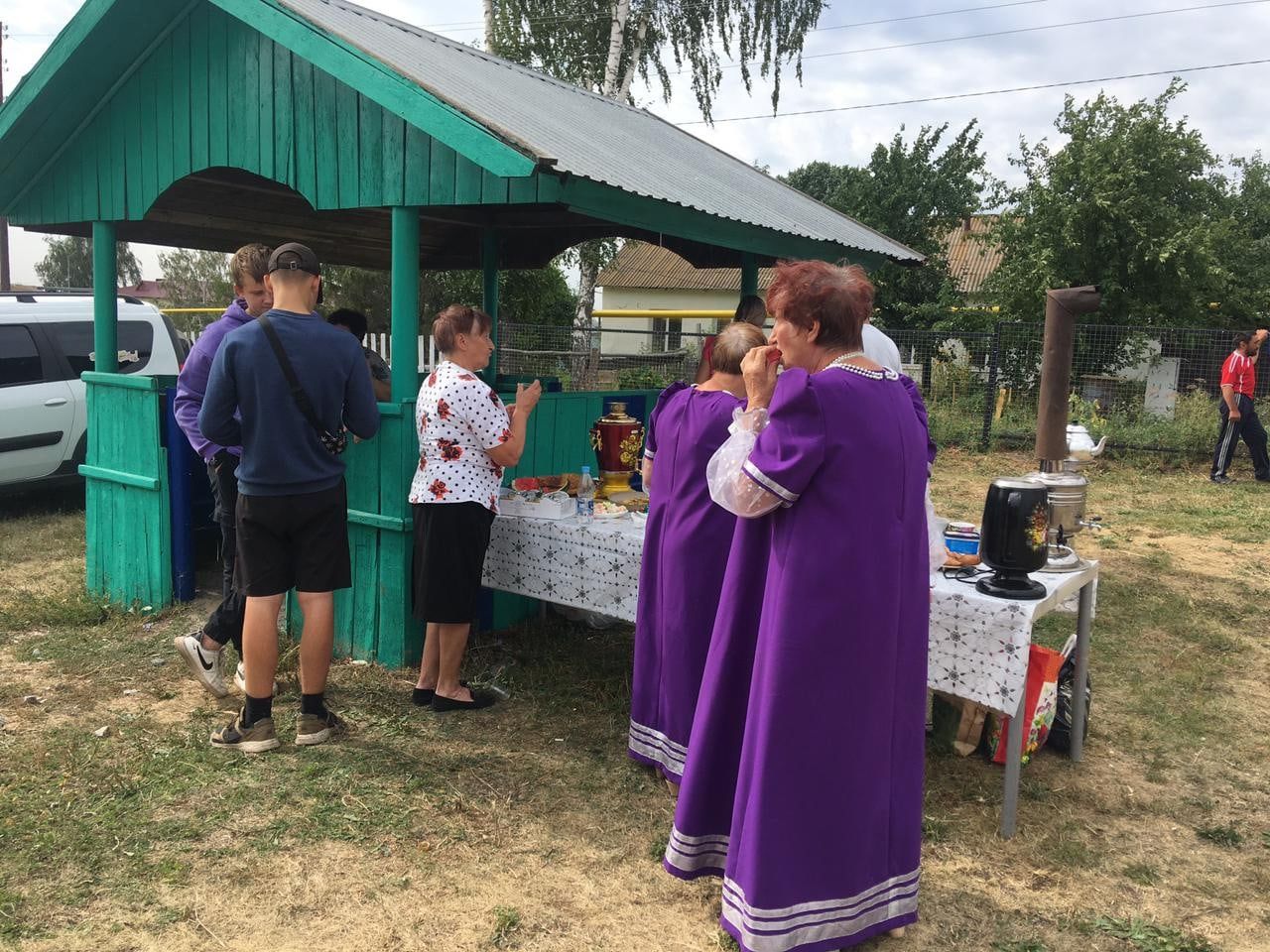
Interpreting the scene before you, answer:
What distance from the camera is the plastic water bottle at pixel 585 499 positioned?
4534mm

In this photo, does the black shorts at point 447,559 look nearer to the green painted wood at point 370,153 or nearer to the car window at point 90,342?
the green painted wood at point 370,153

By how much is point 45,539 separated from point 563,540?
5292 millimetres

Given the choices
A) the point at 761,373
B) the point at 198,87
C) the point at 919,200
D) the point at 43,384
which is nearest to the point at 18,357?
the point at 43,384

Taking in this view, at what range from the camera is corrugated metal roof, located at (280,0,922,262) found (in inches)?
171

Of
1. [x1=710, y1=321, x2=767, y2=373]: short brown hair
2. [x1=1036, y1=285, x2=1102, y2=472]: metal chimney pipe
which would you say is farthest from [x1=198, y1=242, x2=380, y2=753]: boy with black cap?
[x1=1036, y1=285, x2=1102, y2=472]: metal chimney pipe

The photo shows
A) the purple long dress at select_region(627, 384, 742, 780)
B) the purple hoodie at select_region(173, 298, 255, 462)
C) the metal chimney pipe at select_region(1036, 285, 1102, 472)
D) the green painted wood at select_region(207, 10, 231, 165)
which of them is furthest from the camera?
the metal chimney pipe at select_region(1036, 285, 1102, 472)

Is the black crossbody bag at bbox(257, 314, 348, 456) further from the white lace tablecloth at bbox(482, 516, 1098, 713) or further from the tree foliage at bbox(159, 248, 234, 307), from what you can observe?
the tree foliage at bbox(159, 248, 234, 307)

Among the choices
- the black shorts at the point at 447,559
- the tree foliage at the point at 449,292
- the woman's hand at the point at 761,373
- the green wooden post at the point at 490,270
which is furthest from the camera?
the tree foliage at the point at 449,292

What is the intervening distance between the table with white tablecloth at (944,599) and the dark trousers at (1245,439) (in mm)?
8982

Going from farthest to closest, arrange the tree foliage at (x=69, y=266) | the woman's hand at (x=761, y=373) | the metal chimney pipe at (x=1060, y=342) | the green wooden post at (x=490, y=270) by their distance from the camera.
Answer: the tree foliage at (x=69, y=266), the green wooden post at (x=490, y=270), the metal chimney pipe at (x=1060, y=342), the woman's hand at (x=761, y=373)

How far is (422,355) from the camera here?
1573 centimetres

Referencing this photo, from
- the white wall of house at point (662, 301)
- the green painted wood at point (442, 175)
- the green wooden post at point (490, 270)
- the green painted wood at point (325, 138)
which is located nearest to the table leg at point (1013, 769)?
the green painted wood at point (442, 175)

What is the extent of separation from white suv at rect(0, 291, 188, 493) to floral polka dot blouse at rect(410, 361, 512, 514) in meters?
5.70

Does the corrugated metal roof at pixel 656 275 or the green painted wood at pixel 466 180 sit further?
the corrugated metal roof at pixel 656 275
